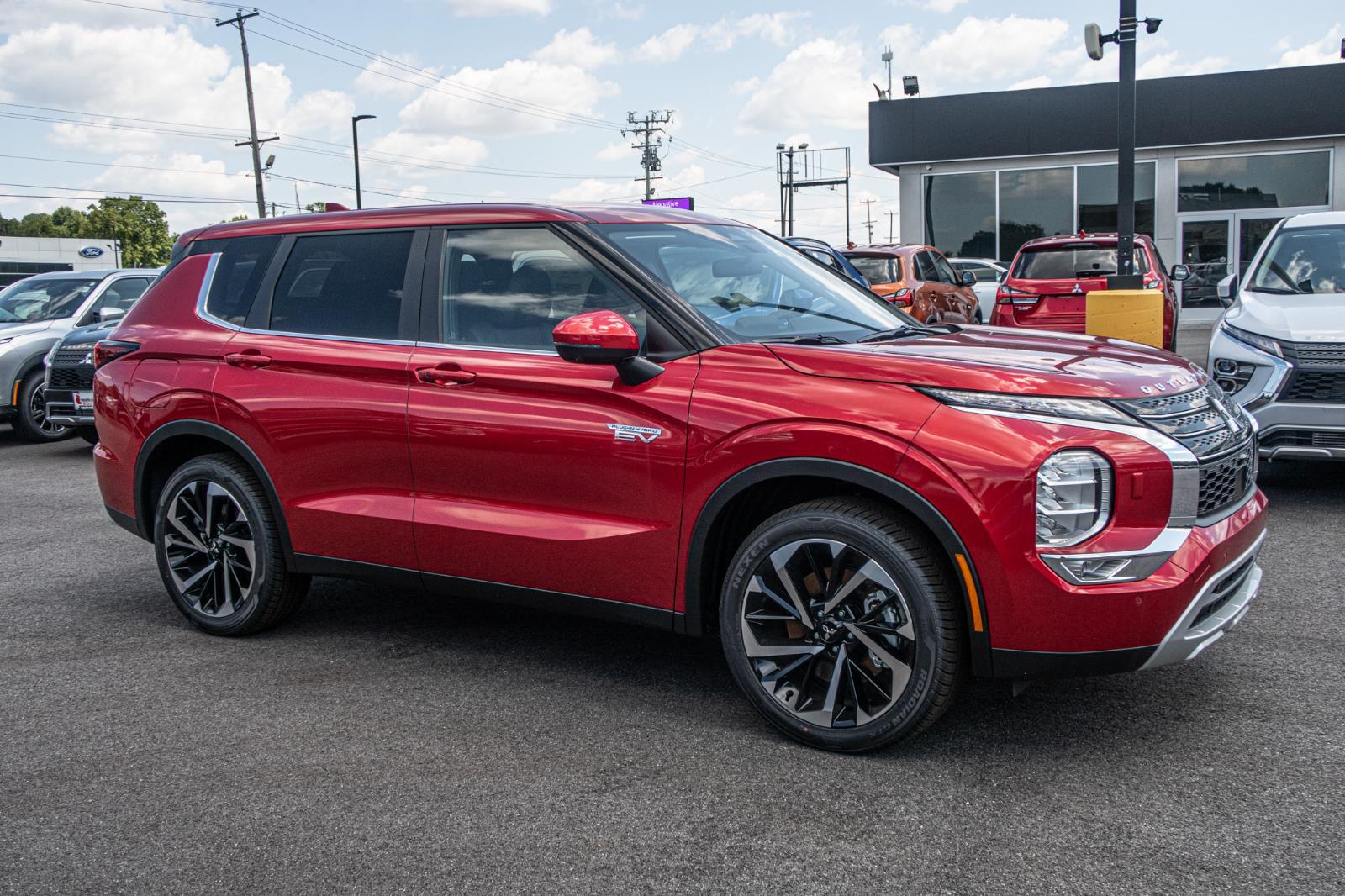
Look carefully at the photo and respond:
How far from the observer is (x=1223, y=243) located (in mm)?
28672

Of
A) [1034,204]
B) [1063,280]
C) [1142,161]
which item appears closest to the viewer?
[1063,280]

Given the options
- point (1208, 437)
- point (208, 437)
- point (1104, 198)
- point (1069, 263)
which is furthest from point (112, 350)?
point (1104, 198)

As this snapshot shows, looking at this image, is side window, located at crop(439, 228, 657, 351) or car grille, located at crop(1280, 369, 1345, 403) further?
car grille, located at crop(1280, 369, 1345, 403)

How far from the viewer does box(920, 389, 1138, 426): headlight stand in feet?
10.9

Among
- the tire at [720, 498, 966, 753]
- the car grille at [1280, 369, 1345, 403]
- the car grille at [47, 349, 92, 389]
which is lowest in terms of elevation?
the tire at [720, 498, 966, 753]

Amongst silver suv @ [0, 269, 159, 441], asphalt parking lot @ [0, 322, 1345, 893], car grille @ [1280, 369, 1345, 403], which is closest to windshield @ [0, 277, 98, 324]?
silver suv @ [0, 269, 159, 441]

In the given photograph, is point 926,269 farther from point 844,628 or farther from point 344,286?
point 844,628

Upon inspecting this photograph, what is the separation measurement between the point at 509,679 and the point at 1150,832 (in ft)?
7.49

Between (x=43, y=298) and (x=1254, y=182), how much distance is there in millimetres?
26092

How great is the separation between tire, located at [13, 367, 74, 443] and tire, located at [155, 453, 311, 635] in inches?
336

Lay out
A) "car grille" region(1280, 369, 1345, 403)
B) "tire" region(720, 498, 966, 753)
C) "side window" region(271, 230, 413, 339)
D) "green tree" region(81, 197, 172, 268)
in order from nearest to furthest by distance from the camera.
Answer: "tire" region(720, 498, 966, 753)
"side window" region(271, 230, 413, 339)
"car grille" region(1280, 369, 1345, 403)
"green tree" region(81, 197, 172, 268)

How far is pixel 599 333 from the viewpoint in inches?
148

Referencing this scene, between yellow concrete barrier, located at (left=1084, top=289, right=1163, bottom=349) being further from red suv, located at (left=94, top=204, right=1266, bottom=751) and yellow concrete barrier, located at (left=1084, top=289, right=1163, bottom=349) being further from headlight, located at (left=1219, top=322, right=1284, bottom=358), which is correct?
red suv, located at (left=94, top=204, right=1266, bottom=751)

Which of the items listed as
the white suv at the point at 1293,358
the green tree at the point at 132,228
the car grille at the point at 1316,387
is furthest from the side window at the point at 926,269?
the green tree at the point at 132,228
